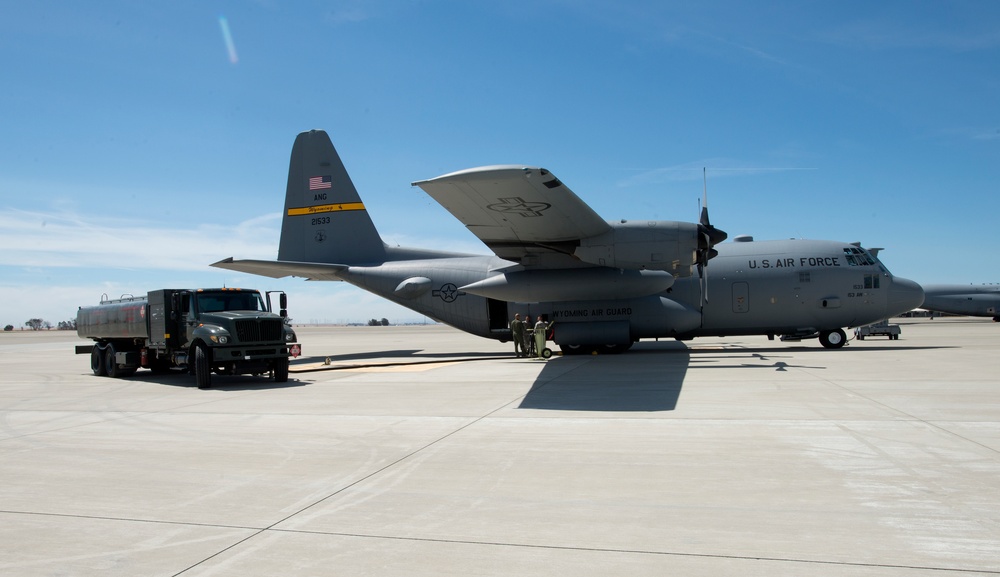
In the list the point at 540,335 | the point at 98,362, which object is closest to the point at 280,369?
the point at 98,362

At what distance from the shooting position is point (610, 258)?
50.9ft

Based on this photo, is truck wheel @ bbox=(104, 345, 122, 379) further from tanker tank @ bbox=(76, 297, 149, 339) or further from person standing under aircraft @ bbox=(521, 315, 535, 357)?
person standing under aircraft @ bbox=(521, 315, 535, 357)

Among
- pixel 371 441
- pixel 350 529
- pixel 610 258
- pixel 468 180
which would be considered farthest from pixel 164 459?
pixel 610 258

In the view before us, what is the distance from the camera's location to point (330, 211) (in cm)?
2291

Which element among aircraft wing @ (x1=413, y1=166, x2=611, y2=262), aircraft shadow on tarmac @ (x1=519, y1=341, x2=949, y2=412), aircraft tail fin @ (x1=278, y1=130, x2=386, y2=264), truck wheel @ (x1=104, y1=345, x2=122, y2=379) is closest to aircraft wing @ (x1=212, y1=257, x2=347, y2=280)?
aircraft tail fin @ (x1=278, y1=130, x2=386, y2=264)

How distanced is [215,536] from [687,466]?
4.05m

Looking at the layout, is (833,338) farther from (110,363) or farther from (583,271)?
(110,363)

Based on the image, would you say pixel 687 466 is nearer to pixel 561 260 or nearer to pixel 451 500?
pixel 451 500

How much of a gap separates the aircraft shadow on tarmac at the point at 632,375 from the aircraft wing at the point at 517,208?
3.17m

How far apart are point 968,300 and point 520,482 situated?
5910cm

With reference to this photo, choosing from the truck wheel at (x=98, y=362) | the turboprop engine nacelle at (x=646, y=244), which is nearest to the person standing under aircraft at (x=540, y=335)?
the turboprop engine nacelle at (x=646, y=244)

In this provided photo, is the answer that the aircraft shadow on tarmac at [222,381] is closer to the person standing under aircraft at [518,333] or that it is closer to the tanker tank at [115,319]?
the tanker tank at [115,319]

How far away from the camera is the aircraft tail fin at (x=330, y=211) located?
2278 cm

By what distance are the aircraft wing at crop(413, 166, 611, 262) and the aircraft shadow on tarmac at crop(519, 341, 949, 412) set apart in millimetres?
3168
